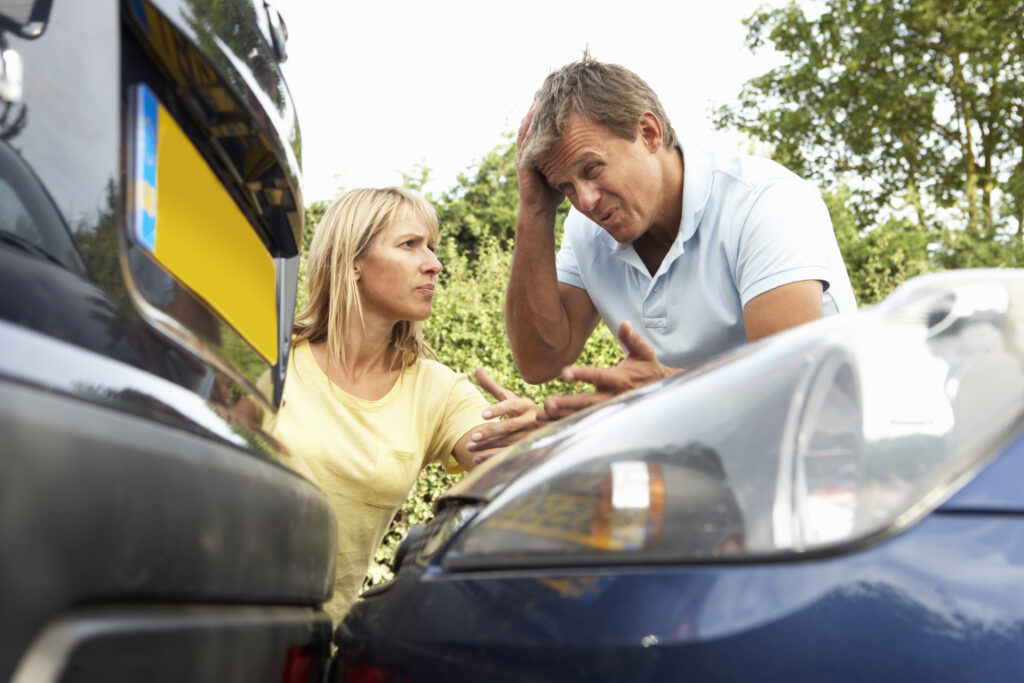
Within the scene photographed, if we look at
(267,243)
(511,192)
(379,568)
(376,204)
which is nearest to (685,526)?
(267,243)

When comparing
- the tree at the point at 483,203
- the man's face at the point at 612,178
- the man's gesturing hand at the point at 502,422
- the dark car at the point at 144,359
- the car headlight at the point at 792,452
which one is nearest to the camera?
the dark car at the point at 144,359

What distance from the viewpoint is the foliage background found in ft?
41.9

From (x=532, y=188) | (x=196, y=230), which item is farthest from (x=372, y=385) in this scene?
(x=196, y=230)

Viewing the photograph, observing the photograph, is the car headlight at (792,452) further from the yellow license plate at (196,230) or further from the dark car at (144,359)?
the yellow license plate at (196,230)

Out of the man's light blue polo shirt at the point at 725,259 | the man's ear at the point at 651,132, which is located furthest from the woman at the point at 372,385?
the man's ear at the point at 651,132

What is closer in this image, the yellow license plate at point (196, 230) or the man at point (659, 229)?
the yellow license plate at point (196, 230)

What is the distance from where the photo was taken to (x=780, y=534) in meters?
0.88

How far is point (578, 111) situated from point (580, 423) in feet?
5.48

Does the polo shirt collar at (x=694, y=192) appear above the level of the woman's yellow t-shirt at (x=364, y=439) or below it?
above

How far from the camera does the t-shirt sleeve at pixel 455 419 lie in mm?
2867

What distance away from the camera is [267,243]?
163 centimetres

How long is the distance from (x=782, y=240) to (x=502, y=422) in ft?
2.91

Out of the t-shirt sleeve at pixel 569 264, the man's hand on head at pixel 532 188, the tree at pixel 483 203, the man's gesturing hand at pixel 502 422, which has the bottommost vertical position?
the man's gesturing hand at pixel 502 422

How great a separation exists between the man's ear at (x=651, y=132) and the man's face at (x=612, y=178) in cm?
2
